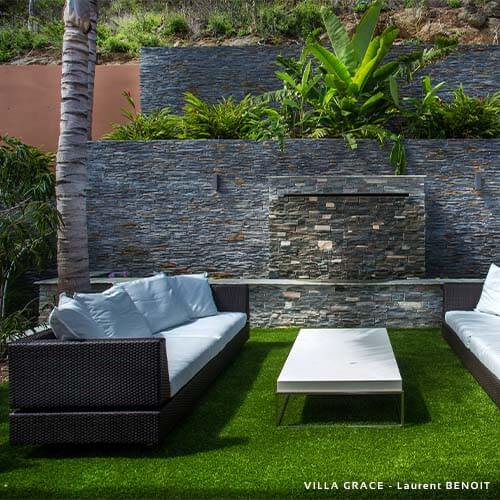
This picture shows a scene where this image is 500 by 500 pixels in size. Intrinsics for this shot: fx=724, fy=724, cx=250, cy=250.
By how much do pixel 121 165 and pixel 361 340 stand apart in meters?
5.68

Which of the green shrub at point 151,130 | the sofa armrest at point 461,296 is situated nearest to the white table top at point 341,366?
the sofa armrest at point 461,296

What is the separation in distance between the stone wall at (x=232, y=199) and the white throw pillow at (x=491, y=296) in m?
2.85

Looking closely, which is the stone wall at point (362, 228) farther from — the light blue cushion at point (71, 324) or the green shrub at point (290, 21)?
the green shrub at point (290, 21)

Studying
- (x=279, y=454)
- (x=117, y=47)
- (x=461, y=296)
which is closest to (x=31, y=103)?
(x=117, y=47)

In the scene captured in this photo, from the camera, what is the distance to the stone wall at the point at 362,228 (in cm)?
968

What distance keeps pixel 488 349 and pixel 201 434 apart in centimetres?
234

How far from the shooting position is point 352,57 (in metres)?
10.9

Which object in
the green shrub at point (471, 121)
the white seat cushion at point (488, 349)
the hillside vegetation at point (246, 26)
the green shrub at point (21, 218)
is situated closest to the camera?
the white seat cushion at point (488, 349)

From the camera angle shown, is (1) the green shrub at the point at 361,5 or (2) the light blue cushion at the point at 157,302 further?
(1) the green shrub at the point at 361,5

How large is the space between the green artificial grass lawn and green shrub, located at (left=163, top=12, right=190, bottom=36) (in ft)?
39.7

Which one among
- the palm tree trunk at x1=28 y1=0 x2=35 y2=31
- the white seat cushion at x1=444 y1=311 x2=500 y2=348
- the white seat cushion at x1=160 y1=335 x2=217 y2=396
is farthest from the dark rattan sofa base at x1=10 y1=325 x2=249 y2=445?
the palm tree trunk at x1=28 y1=0 x2=35 y2=31

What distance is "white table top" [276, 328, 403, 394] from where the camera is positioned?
191 inches

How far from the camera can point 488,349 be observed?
5.62m

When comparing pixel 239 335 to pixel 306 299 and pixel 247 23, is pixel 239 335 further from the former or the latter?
pixel 247 23
